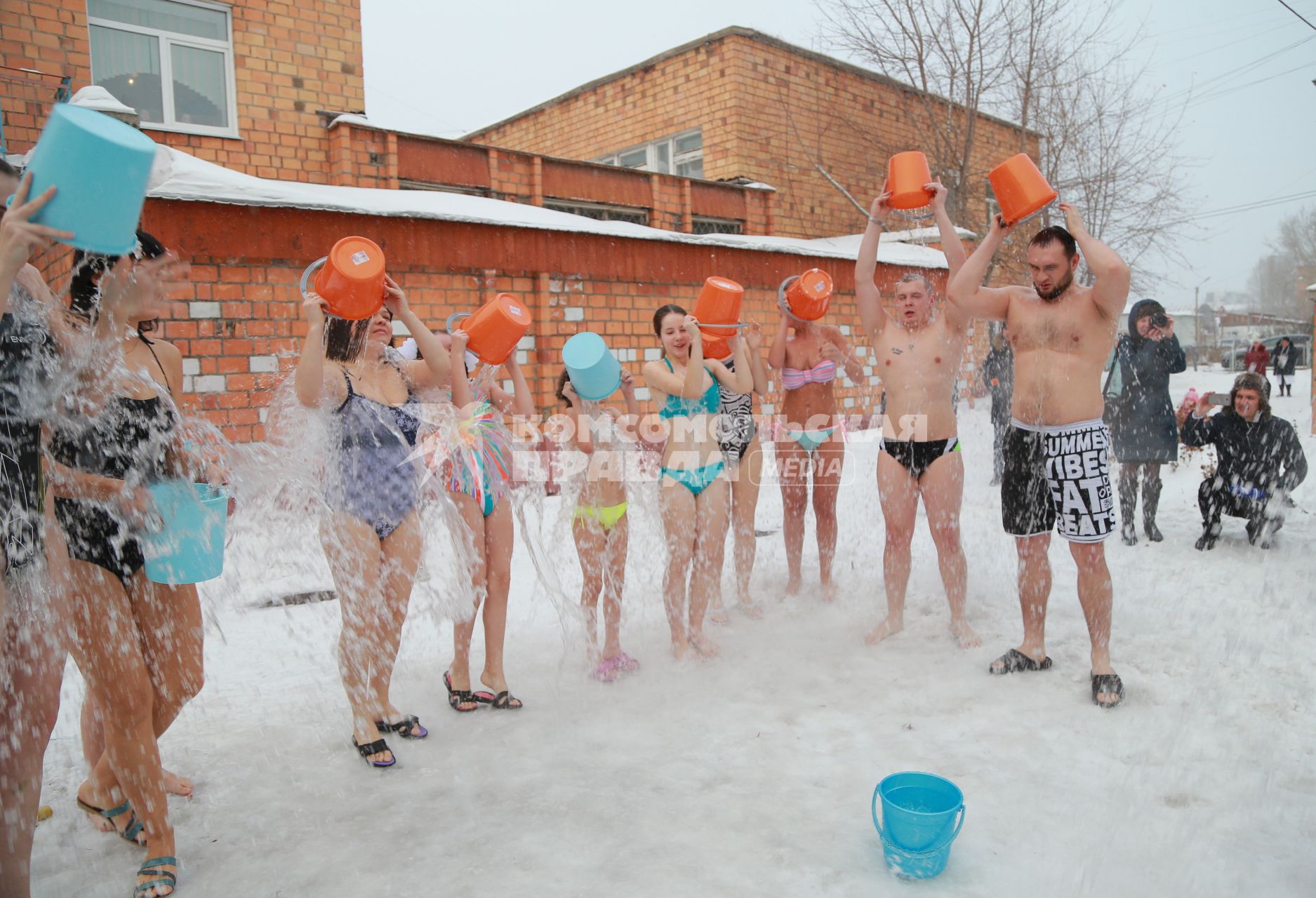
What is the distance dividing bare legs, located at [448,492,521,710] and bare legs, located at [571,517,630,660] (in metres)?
0.42

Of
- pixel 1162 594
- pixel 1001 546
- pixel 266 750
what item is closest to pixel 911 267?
pixel 1001 546

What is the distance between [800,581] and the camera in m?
5.48

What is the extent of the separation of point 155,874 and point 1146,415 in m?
6.56

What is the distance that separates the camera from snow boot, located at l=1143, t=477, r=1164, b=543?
6414mm

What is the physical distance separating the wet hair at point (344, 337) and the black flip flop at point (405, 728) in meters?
1.49

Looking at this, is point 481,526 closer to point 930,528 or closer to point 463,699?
point 463,699

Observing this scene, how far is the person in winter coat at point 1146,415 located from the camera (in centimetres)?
624

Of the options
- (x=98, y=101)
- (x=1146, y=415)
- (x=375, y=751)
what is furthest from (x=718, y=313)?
(x=98, y=101)

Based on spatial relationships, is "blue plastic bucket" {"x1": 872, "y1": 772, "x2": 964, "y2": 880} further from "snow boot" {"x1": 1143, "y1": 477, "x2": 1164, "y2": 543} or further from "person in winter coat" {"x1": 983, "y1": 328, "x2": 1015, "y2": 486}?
"person in winter coat" {"x1": 983, "y1": 328, "x2": 1015, "y2": 486}

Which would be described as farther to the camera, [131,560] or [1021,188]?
[1021,188]

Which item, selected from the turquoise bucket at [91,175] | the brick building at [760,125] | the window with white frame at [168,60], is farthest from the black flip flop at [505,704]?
the brick building at [760,125]

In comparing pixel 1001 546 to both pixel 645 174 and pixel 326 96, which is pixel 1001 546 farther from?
pixel 326 96

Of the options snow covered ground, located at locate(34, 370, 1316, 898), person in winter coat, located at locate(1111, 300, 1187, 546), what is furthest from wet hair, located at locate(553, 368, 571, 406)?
person in winter coat, located at locate(1111, 300, 1187, 546)

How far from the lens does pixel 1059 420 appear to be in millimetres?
3822
